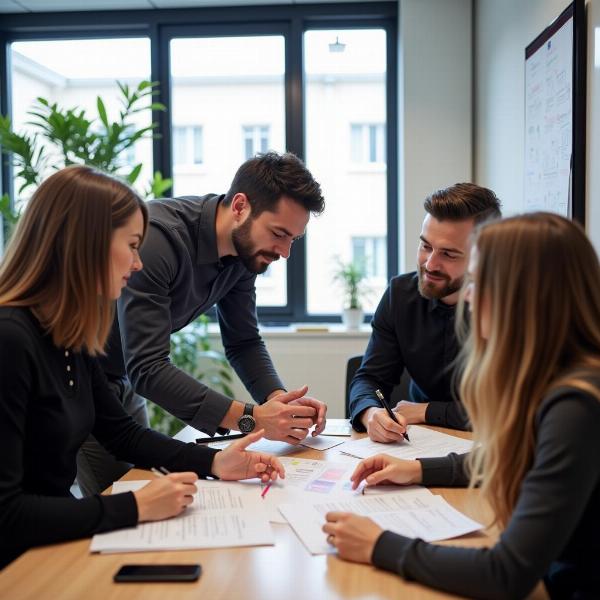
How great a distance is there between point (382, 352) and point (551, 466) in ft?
4.31

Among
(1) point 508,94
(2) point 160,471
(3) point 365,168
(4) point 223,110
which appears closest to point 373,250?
A: (3) point 365,168

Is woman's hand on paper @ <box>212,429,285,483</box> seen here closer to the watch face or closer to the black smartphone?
the watch face

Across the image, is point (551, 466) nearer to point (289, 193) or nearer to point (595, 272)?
point (595, 272)

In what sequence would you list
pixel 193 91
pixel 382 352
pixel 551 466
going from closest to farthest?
pixel 551 466
pixel 382 352
pixel 193 91

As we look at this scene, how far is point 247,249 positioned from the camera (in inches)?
80.4

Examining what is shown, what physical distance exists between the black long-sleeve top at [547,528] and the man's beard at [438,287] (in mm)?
1097

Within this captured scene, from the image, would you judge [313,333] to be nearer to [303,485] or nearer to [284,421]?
[284,421]

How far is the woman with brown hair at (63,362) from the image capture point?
1172mm

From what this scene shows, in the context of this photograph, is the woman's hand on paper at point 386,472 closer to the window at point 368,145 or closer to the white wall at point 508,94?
the white wall at point 508,94

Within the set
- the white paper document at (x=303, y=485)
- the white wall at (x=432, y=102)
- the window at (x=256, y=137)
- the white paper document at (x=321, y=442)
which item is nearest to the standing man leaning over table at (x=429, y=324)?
the white paper document at (x=321, y=442)

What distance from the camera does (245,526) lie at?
1216 mm

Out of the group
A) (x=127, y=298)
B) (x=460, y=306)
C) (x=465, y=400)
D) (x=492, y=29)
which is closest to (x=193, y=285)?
(x=127, y=298)

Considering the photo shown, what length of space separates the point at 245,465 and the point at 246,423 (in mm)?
255

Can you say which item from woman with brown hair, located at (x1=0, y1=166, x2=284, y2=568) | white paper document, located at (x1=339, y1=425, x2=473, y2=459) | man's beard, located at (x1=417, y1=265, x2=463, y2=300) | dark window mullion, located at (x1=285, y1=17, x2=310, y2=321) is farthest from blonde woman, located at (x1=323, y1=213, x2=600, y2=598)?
dark window mullion, located at (x1=285, y1=17, x2=310, y2=321)
